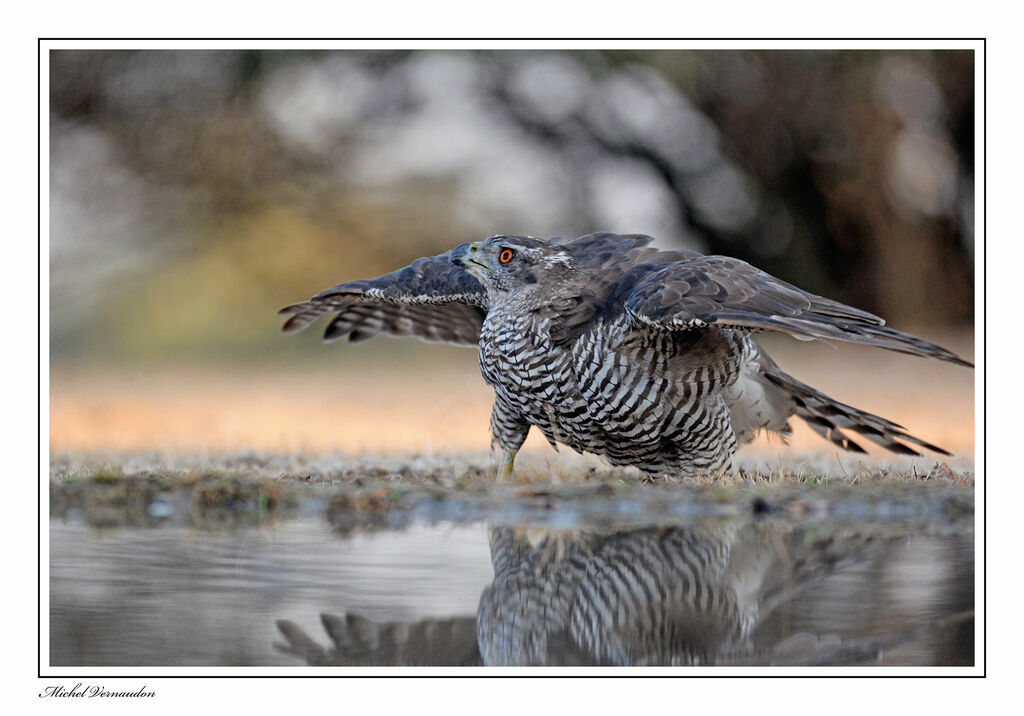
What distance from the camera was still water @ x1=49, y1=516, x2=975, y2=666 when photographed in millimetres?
3443

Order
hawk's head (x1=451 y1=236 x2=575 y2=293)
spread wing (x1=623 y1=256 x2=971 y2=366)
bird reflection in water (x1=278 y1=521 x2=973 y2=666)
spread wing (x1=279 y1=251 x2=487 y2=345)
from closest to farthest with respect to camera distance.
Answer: bird reflection in water (x1=278 y1=521 x2=973 y2=666) < spread wing (x1=623 y1=256 x2=971 y2=366) < hawk's head (x1=451 y1=236 x2=575 y2=293) < spread wing (x1=279 y1=251 x2=487 y2=345)

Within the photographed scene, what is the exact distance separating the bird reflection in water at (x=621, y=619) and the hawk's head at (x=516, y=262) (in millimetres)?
1813

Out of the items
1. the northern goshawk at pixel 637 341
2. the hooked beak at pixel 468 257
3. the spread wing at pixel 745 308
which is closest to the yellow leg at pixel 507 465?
the northern goshawk at pixel 637 341

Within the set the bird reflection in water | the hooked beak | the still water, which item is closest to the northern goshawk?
the hooked beak

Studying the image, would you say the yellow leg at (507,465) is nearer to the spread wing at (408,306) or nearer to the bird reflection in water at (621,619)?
the spread wing at (408,306)

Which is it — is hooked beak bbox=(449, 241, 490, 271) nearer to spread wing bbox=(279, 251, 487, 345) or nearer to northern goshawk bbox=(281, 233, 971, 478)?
northern goshawk bbox=(281, 233, 971, 478)

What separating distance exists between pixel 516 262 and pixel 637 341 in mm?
863

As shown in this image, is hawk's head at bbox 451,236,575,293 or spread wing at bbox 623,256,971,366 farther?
hawk's head at bbox 451,236,575,293

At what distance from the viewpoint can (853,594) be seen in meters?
3.77
